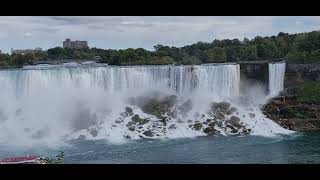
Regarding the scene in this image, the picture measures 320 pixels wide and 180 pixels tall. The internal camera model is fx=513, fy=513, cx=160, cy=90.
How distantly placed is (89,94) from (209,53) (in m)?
0.90

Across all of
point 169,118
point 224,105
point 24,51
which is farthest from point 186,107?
point 24,51

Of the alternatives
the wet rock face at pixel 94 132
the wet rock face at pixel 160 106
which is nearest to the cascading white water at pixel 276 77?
the wet rock face at pixel 160 106

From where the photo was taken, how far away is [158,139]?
3635 mm

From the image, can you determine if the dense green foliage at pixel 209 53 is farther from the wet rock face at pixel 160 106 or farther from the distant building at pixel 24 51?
the wet rock face at pixel 160 106

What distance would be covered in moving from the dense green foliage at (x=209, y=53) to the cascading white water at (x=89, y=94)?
3.0 inches

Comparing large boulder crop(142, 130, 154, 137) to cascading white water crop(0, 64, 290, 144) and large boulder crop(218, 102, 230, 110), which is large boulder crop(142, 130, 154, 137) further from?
large boulder crop(218, 102, 230, 110)

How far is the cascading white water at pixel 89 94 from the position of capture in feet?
11.3

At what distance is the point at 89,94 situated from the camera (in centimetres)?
364

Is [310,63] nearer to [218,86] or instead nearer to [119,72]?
[218,86]

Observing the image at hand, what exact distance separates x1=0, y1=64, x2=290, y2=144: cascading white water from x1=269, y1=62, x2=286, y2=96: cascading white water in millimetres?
244
